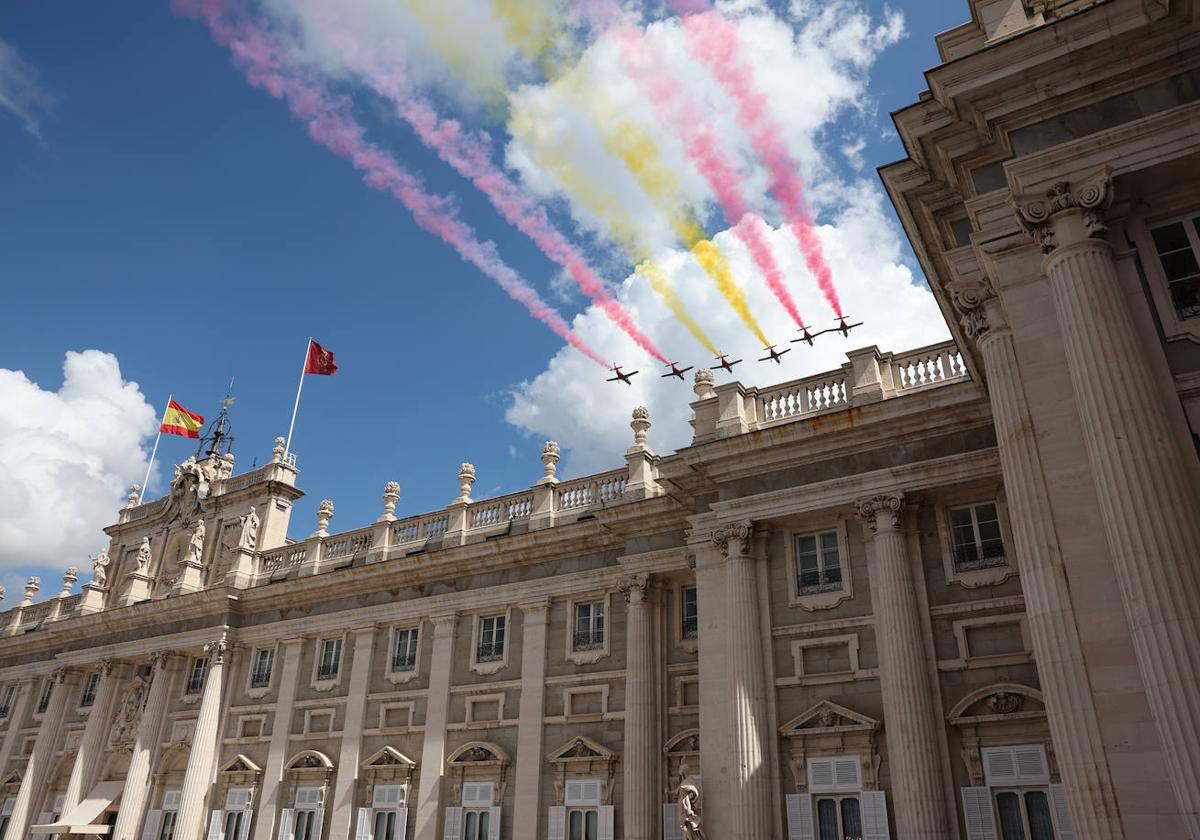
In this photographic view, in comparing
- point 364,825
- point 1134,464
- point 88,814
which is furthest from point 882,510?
point 88,814

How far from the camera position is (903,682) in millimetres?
17453

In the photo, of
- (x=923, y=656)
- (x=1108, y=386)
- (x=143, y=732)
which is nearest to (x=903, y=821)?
(x=923, y=656)

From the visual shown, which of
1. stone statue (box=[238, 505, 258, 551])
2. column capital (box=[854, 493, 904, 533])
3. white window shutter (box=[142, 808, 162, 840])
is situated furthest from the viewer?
stone statue (box=[238, 505, 258, 551])

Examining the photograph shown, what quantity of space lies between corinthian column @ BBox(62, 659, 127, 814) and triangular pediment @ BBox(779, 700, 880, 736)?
92.6ft

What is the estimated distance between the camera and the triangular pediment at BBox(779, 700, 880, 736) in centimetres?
1819

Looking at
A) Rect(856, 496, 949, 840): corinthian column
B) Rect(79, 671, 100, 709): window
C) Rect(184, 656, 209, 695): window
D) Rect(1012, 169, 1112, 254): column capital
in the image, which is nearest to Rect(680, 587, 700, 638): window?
Rect(856, 496, 949, 840): corinthian column

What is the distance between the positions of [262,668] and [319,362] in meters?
12.8

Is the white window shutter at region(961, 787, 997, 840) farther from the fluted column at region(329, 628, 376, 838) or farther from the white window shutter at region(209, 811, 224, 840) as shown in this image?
the white window shutter at region(209, 811, 224, 840)

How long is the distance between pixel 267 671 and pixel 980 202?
2770 centimetres

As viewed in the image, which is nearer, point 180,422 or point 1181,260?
point 1181,260

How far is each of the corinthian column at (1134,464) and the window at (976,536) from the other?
724cm

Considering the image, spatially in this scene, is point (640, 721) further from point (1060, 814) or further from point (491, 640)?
point (1060, 814)

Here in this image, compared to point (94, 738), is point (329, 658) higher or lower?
higher

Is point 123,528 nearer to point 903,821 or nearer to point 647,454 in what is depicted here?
point 647,454
